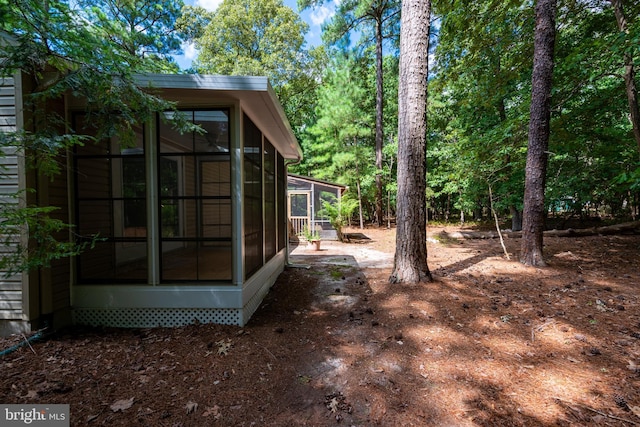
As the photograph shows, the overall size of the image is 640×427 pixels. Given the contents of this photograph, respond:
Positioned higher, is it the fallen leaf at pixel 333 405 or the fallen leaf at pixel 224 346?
the fallen leaf at pixel 224 346

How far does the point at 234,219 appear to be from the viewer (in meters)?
3.23

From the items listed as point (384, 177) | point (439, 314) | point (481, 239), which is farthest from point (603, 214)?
point (439, 314)

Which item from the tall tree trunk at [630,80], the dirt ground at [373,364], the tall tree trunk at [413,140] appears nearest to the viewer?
the dirt ground at [373,364]

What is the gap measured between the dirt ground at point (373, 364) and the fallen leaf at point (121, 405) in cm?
1

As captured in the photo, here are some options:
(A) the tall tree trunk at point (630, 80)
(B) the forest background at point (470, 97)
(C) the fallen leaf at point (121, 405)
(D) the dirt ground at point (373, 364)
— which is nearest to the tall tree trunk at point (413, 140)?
(D) the dirt ground at point (373, 364)

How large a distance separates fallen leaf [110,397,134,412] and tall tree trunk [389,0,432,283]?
11.5 ft

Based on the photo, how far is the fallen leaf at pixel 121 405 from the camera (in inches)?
72.7

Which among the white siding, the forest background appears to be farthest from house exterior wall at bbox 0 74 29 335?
the forest background

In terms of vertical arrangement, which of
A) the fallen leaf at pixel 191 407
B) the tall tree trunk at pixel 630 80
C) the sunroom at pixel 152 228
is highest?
the tall tree trunk at pixel 630 80

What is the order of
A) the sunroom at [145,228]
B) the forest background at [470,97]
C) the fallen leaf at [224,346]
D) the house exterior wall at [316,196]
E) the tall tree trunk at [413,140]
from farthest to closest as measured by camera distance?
the house exterior wall at [316,196]
the forest background at [470,97]
the tall tree trunk at [413,140]
the sunroom at [145,228]
the fallen leaf at [224,346]

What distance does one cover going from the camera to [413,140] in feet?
13.8

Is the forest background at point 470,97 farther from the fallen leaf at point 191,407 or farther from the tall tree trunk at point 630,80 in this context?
the fallen leaf at point 191,407

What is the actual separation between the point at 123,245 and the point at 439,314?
3748 mm

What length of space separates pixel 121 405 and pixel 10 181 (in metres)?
2.38
